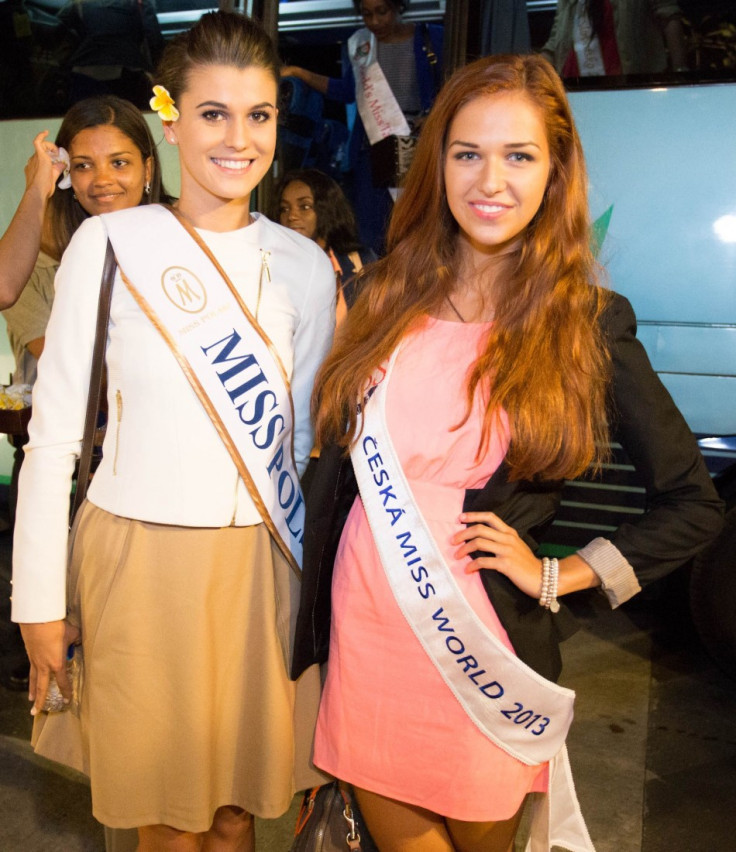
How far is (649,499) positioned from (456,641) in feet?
1.50

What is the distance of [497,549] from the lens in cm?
147

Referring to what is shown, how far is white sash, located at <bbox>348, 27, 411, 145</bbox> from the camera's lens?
392 cm

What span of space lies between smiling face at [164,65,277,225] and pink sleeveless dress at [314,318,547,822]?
1.62 ft

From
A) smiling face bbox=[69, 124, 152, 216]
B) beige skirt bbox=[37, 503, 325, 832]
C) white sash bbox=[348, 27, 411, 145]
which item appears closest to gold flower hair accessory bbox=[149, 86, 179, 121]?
beige skirt bbox=[37, 503, 325, 832]

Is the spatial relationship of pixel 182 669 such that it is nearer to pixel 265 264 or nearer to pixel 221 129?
pixel 265 264

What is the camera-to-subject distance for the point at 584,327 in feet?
5.01

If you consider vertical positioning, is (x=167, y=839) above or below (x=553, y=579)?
below

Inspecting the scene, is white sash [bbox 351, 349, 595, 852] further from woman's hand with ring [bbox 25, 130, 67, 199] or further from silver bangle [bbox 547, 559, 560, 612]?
woman's hand with ring [bbox 25, 130, 67, 199]

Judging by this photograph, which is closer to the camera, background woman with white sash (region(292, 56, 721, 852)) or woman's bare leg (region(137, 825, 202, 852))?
background woman with white sash (region(292, 56, 721, 852))

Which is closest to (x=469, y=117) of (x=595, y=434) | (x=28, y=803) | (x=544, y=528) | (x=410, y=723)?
(x=595, y=434)

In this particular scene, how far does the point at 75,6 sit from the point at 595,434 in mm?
3774

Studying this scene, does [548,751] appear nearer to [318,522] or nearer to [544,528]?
[544,528]

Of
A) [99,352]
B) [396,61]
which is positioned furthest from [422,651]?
[396,61]

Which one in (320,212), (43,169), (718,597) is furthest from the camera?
(320,212)
